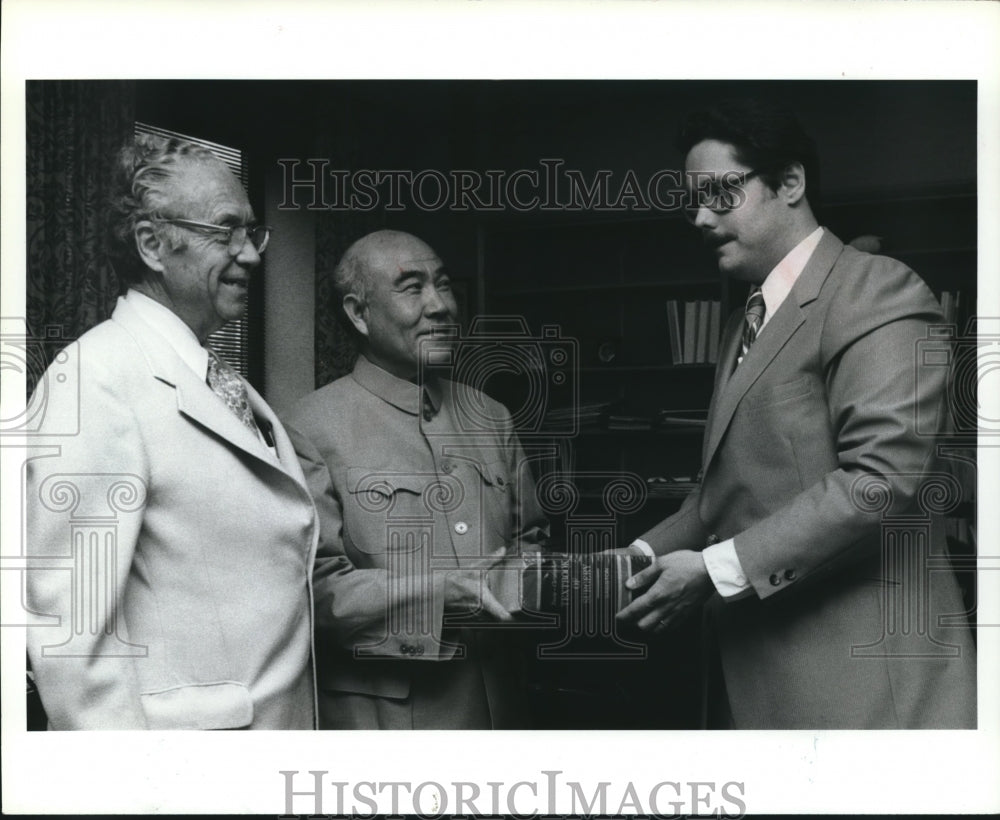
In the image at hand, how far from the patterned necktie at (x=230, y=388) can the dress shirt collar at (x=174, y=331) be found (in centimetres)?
3

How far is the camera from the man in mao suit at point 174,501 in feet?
9.92

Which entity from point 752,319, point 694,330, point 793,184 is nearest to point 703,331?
point 694,330

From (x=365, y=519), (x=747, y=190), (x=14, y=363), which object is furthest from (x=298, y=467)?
(x=747, y=190)

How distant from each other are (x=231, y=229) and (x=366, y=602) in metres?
1.13

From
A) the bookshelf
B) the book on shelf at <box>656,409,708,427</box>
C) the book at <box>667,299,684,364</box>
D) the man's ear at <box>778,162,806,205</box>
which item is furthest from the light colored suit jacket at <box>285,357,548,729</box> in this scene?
the man's ear at <box>778,162,806,205</box>

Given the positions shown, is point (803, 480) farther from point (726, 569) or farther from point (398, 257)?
point (398, 257)

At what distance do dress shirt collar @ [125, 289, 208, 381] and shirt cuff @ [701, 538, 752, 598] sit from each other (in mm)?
1514

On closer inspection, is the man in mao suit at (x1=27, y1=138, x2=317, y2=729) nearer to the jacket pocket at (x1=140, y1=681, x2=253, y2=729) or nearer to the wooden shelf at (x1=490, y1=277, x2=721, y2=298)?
the jacket pocket at (x1=140, y1=681, x2=253, y2=729)

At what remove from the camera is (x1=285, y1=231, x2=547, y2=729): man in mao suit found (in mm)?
3146

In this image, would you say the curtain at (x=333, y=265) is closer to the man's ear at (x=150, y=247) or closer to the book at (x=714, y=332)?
the man's ear at (x=150, y=247)

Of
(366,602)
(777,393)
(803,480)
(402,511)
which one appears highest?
(777,393)

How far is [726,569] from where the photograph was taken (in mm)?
3068

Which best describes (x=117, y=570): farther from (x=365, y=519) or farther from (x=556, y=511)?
(x=556, y=511)

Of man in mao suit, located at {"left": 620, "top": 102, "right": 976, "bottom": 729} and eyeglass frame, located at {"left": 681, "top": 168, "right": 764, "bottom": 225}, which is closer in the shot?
man in mao suit, located at {"left": 620, "top": 102, "right": 976, "bottom": 729}
